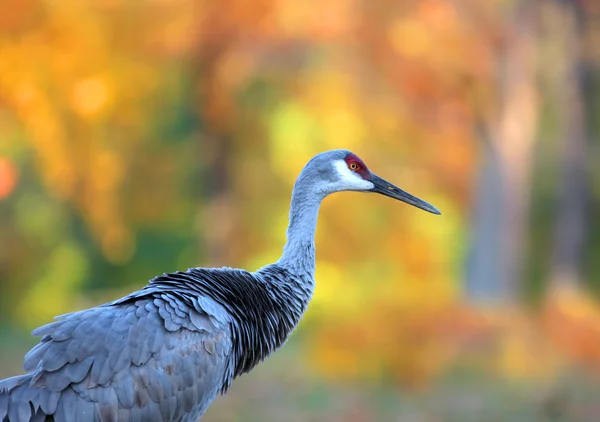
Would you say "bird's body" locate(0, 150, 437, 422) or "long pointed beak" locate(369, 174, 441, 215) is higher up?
"long pointed beak" locate(369, 174, 441, 215)

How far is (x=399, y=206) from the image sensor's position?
1486 centimetres

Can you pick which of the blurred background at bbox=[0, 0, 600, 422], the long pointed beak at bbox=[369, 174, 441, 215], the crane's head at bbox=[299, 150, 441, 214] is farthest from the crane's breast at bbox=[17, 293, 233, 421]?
the blurred background at bbox=[0, 0, 600, 422]

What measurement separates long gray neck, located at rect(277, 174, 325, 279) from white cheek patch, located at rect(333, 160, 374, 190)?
0.17m

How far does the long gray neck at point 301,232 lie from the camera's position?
5.24 m

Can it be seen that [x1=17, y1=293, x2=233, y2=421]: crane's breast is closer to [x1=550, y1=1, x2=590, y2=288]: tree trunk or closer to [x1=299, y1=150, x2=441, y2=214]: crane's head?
[x1=299, y1=150, x2=441, y2=214]: crane's head

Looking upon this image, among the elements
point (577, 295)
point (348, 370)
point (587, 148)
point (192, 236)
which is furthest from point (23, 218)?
point (587, 148)

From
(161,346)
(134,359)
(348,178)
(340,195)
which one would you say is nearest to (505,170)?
(340,195)

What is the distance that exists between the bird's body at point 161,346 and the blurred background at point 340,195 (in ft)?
15.0

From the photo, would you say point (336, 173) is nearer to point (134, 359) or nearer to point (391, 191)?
point (391, 191)

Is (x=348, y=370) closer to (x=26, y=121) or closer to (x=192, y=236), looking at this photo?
(x=26, y=121)

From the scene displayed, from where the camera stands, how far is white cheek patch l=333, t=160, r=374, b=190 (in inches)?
212

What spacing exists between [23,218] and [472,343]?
7938 millimetres

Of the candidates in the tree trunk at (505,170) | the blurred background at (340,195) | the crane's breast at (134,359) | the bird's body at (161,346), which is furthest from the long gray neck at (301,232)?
the tree trunk at (505,170)

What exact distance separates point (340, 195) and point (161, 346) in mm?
9680
